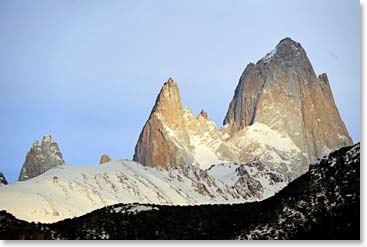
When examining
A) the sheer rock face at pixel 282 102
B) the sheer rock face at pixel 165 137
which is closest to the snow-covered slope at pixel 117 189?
the sheer rock face at pixel 165 137

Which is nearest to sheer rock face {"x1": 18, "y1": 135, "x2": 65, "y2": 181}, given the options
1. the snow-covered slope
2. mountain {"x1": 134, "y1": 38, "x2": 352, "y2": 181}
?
the snow-covered slope

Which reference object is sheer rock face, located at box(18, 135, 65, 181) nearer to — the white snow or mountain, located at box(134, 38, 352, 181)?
mountain, located at box(134, 38, 352, 181)

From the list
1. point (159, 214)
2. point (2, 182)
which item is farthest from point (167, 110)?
point (159, 214)

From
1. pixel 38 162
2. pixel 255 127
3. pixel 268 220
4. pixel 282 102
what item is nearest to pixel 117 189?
pixel 38 162

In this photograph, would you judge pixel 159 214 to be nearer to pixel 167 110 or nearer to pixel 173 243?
pixel 173 243

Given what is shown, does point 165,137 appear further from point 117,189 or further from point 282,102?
point 117,189

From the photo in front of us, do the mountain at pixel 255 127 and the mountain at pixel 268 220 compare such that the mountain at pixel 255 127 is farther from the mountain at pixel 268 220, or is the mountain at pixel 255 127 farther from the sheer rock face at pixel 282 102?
the mountain at pixel 268 220

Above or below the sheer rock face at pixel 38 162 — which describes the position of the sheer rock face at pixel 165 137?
above
